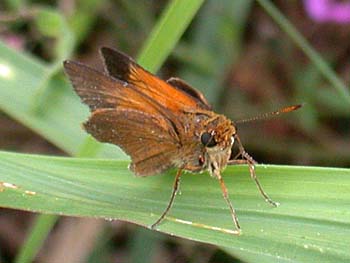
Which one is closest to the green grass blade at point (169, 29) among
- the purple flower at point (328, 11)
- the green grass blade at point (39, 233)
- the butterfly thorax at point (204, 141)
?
the butterfly thorax at point (204, 141)

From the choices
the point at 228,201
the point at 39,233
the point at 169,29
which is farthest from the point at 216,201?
the point at 39,233

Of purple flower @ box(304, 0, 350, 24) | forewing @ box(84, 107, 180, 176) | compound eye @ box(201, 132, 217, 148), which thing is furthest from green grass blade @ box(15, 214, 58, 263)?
purple flower @ box(304, 0, 350, 24)

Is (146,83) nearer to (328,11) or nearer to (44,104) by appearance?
(44,104)

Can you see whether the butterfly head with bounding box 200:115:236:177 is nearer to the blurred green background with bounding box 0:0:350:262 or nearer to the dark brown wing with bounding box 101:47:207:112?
the dark brown wing with bounding box 101:47:207:112

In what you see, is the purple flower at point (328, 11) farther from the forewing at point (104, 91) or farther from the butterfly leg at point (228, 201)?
the butterfly leg at point (228, 201)

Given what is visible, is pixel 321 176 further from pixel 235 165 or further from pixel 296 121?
pixel 296 121
